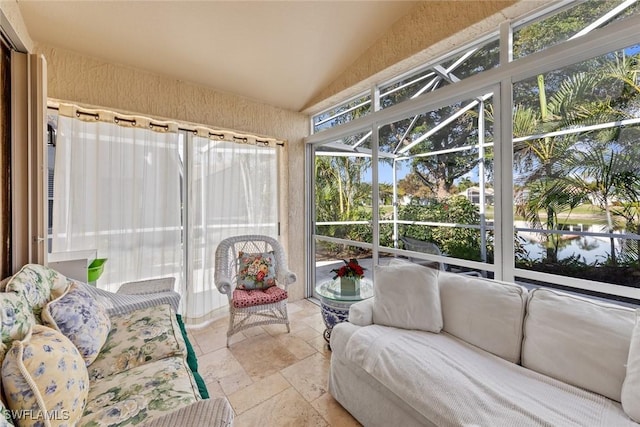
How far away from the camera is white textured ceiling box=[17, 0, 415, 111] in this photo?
6.39 feet

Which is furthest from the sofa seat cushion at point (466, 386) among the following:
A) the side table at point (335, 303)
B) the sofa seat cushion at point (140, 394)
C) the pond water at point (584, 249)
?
the sofa seat cushion at point (140, 394)

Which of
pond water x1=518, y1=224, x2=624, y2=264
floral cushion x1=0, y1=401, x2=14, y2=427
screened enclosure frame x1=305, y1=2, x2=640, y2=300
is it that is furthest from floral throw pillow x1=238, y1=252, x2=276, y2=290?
pond water x1=518, y1=224, x2=624, y2=264

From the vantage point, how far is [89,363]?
1.31 meters

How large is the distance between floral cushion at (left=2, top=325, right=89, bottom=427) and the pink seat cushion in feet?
4.38

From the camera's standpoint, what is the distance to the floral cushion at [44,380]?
0.83m

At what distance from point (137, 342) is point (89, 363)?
208 millimetres

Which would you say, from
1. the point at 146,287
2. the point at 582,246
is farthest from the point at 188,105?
the point at 582,246

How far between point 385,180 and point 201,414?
233 cm

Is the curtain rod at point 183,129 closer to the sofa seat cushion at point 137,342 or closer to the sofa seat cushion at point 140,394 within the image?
the sofa seat cushion at point 137,342

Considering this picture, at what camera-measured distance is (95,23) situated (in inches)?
78.8

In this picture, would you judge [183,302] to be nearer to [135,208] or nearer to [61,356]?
[135,208]

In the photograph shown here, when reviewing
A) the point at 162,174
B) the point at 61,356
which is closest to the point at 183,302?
the point at 162,174

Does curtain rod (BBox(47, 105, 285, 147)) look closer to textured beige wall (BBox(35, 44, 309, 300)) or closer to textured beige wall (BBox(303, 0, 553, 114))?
textured beige wall (BBox(35, 44, 309, 300))

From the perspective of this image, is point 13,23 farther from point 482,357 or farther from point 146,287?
point 482,357
